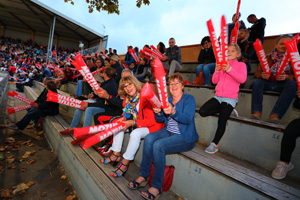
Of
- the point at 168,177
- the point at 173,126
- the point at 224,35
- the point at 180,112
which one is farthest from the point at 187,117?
the point at 224,35

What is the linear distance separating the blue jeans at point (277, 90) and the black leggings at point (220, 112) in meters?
0.55

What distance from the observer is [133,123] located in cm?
225

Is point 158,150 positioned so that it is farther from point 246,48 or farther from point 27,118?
point 27,118

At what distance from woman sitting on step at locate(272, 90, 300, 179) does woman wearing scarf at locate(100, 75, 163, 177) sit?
1418 millimetres

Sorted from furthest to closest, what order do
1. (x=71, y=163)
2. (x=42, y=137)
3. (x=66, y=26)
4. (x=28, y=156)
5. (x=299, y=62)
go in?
(x=66, y=26), (x=42, y=137), (x=28, y=156), (x=71, y=163), (x=299, y=62)

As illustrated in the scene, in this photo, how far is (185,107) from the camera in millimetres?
1903

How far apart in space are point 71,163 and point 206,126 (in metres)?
2.22

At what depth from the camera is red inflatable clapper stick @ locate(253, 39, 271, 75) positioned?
85.1 inches

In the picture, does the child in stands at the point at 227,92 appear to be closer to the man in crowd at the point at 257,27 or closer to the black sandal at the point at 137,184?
the black sandal at the point at 137,184

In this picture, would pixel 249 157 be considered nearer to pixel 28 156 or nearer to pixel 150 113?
pixel 150 113

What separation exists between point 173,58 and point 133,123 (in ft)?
10.9

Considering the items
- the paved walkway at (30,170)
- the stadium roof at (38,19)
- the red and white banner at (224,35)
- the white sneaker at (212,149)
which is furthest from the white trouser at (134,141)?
the stadium roof at (38,19)

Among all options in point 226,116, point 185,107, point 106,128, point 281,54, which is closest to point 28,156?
point 106,128

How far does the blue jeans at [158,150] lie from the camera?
5.57 ft
